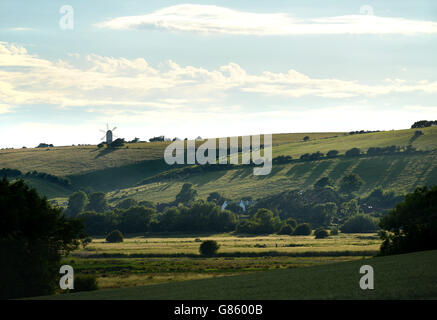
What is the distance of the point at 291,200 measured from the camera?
196m

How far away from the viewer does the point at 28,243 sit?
5306cm

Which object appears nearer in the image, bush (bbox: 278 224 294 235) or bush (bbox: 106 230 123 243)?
bush (bbox: 106 230 123 243)

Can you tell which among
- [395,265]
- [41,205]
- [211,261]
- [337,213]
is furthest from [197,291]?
[337,213]

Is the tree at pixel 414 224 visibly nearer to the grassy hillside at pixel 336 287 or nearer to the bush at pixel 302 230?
the grassy hillside at pixel 336 287

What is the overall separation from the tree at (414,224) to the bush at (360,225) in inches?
3155

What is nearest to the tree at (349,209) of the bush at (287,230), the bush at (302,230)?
A: the bush at (287,230)

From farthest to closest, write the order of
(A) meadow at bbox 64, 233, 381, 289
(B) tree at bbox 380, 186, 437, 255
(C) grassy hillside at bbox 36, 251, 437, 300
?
1. (A) meadow at bbox 64, 233, 381, 289
2. (B) tree at bbox 380, 186, 437, 255
3. (C) grassy hillside at bbox 36, 251, 437, 300

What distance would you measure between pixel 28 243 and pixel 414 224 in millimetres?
41313

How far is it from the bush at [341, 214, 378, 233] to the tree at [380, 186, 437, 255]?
8013 cm

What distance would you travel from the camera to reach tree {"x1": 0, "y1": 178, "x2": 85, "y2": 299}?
162ft

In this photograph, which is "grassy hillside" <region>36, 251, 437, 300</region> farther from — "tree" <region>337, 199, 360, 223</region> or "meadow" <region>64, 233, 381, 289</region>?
"tree" <region>337, 199, 360, 223</region>

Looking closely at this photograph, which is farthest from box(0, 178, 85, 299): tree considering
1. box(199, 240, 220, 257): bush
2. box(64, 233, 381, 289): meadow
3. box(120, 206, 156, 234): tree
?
box(120, 206, 156, 234): tree

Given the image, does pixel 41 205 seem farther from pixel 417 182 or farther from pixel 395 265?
pixel 417 182
